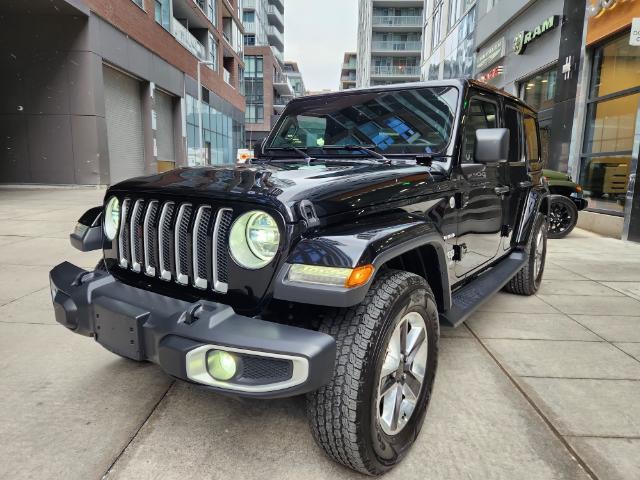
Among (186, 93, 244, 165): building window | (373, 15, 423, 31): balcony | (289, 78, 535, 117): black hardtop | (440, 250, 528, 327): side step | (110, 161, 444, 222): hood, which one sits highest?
(373, 15, 423, 31): balcony

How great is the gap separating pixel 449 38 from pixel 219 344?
2723 centimetres

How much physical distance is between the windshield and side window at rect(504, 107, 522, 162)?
1.02 metres

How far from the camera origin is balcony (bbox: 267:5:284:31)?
68.1m

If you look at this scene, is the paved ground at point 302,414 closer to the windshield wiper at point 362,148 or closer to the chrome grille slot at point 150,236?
the chrome grille slot at point 150,236

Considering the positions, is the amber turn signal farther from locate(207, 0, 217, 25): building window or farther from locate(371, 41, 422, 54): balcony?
locate(371, 41, 422, 54): balcony

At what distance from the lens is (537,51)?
13.3m

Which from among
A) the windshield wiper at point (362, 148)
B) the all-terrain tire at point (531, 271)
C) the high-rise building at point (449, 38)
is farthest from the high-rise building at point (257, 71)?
the windshield wiper at point (362, 148)

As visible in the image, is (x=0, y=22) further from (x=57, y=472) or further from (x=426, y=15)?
(x=426, y=15)

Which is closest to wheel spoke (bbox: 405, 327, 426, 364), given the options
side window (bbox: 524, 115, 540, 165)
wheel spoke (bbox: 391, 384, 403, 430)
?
wheel spoke (bbox: 391, 384, 403, 430)

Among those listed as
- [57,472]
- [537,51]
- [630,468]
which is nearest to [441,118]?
[630,468]

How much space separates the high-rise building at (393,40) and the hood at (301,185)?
5665 centimetres

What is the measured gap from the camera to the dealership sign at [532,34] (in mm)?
11914

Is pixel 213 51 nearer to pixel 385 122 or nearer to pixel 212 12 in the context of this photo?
pixel 212 12

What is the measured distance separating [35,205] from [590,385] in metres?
11.8
